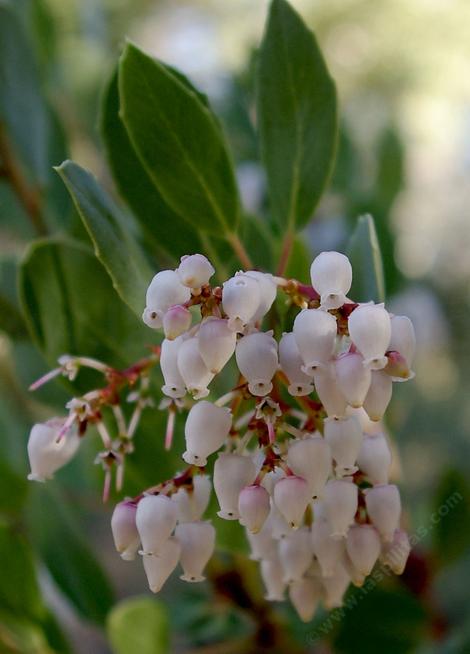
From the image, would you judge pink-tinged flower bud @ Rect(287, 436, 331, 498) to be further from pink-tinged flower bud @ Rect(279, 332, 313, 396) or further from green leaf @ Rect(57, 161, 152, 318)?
green leaf @ Rect(57, 161, 152, 318)

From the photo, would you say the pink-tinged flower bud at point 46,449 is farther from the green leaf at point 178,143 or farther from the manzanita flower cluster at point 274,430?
the green leaf at point 178,143

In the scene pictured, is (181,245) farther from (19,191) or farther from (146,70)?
(19,191)

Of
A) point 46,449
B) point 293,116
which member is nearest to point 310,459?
point 46,449

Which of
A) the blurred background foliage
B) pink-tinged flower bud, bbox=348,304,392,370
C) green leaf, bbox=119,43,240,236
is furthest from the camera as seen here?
the blurred background foliage

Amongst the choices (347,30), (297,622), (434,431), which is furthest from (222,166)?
(347,30)

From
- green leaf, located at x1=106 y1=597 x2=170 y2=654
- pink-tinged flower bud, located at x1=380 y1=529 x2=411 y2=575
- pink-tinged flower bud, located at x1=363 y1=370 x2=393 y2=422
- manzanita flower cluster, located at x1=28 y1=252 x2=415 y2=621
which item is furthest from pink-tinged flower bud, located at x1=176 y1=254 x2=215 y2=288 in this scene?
green leaf, located at x1=106 y1=597 x2=170 y2=654
